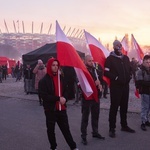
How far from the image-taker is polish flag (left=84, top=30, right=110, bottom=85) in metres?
5.96

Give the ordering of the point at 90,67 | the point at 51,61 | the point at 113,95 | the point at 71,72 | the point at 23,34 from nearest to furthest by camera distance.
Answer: the point at 51,61 < the point at 90,67 < the point at 113,95 < the point at 71,72 < the point at 23,34

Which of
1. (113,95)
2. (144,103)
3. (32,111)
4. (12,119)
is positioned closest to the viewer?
(113,95)

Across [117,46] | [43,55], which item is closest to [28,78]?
[43,55]

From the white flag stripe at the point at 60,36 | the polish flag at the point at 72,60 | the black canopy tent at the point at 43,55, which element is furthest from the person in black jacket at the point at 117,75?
the black canopy tent at the point at 43,55

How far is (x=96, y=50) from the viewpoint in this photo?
237 inches

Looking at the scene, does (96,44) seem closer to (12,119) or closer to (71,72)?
(12,119)

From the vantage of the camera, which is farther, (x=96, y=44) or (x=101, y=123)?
(x=101, y=123)

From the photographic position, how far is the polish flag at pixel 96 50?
19.5ft

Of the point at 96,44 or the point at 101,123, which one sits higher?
the point at 96,44

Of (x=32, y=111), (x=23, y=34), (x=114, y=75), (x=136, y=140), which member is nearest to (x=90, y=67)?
(x=114, y=75)

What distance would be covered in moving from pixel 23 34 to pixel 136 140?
479ft

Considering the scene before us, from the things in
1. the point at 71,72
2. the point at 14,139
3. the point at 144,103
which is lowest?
the point at 14,139

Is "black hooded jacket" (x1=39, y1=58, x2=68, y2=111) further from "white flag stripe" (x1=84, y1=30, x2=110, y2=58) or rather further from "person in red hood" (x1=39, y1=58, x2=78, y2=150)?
"white flag stripe" (x1=84, y1=30, x2=110, y2=58)

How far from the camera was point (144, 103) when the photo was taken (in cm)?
645
